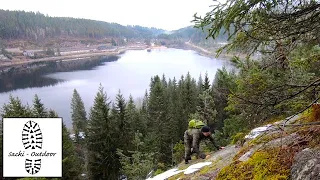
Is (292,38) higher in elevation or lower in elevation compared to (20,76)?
higher

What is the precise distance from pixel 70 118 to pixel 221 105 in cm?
4319

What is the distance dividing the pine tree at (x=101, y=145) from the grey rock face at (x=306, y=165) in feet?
71.8

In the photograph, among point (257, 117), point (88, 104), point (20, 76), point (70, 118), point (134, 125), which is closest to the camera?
point (257, 117)

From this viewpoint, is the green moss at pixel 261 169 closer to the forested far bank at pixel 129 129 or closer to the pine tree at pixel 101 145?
the forested far bank at pixel 129 129

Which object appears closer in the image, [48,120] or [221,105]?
[48,120]

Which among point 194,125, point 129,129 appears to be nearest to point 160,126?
point 129,129

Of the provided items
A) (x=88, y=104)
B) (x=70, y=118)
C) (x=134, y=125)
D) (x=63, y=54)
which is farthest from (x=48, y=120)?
(x=63, y=54)

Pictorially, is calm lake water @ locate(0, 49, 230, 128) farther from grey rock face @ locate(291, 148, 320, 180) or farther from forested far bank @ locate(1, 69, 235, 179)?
grey rock face @ locate(291, 148, 320, 180)

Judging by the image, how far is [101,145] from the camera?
2472cm

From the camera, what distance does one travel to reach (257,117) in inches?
156

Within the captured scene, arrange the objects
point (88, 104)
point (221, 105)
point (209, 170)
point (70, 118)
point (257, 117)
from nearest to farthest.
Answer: point (257, 117), point (209, 170), point (221, 105), point (70, 118), point (88, 104)

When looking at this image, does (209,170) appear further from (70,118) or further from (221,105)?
(70,118)

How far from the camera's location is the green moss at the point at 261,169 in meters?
3.50

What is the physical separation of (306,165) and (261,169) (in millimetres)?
634
